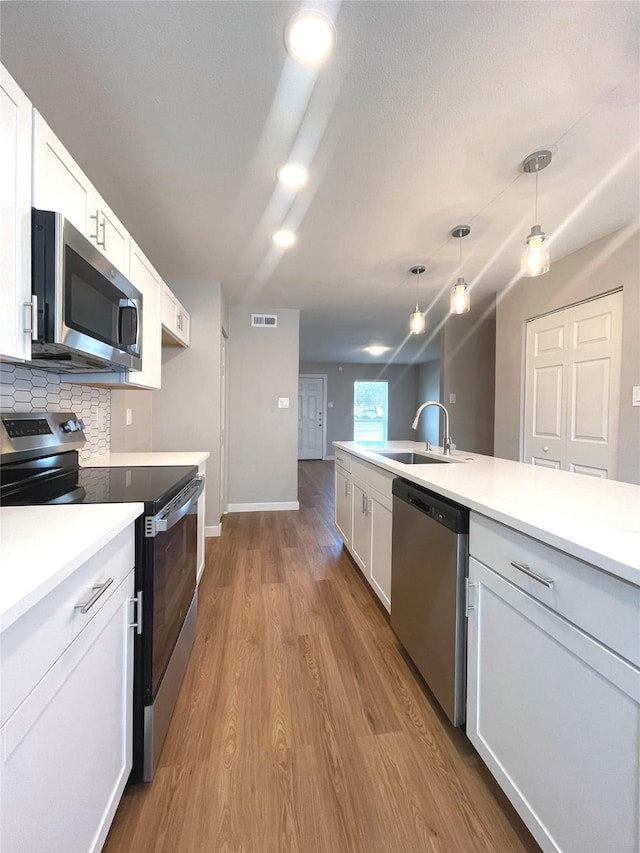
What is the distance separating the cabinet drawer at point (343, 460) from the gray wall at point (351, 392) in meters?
5.53

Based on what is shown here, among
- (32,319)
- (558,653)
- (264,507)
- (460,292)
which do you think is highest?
(460,292)

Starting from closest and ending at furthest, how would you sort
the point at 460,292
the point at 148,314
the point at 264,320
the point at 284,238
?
the point at 148,314, the point at 460,292, the point at 284,238, the point at 264,320

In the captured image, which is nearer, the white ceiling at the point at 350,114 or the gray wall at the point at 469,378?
A: the white ceiling at the point at 350,114

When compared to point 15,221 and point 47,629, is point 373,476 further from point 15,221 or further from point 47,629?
point 15,221

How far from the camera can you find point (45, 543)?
77 cm

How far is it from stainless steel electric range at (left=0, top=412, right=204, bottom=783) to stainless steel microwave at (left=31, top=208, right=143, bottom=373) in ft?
1.06

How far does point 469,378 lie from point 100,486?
461 centimetres

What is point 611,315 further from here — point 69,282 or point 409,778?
point 69,282

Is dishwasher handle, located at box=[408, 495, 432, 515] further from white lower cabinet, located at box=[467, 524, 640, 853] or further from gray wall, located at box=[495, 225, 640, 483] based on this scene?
gray wall, located at box=[495, 225, 640, 483]

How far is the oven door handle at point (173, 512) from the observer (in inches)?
44.4

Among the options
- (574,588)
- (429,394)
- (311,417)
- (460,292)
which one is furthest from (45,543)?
(429,394)

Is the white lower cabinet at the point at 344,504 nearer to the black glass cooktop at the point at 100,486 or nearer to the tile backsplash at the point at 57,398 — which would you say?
the black glass cooktop at the point at 100,486

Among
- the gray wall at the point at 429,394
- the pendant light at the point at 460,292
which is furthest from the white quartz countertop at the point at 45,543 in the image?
the gray wall at the point at 429,394

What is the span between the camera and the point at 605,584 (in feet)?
2.38
